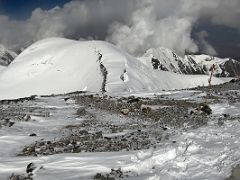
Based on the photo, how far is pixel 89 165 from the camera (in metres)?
15.1

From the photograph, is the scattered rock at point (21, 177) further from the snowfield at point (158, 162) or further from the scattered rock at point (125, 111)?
the scattered rock at point (125, 111)

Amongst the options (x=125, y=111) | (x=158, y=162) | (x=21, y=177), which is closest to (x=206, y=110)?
(x=125, y=111)

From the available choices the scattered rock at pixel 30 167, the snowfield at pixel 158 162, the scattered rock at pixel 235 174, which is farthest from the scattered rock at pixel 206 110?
the scattered rock at pixel 235 174

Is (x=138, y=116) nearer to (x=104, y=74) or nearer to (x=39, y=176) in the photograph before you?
(x=39, y=176)

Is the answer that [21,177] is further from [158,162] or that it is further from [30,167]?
[158,162]

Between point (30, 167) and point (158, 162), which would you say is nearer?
point (158, 162)

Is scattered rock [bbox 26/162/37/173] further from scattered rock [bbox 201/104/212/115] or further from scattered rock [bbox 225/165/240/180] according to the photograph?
scattered rock [bbox 201/104/212/115]

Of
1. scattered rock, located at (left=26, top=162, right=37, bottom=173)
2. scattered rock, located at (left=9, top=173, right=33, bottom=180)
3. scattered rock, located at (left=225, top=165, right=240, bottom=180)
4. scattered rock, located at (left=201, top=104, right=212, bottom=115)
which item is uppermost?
scattered rock, located at (left=201, top=104, right=212, bottom=115)

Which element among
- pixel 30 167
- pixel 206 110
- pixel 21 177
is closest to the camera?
pixel 21 177

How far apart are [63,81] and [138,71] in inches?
1381

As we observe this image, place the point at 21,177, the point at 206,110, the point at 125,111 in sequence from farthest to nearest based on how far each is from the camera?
the point at 125,111 → the point at 206,110 → the point at 21,177

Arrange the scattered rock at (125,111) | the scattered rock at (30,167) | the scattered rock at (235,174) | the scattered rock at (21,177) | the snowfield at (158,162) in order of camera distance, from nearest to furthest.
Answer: the scattered rock at (235,174)
the snowfield at (158,162)
the scattered rock at (21,177)
the scattered rock at (30,167)
the scattered rock at (125,111)

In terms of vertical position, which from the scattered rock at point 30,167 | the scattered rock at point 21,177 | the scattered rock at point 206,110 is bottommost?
the scattered rock at point 21,177

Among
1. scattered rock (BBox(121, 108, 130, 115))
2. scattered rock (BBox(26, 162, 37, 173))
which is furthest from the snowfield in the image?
scattered rock (BBox(121, 108, 130, 115))
